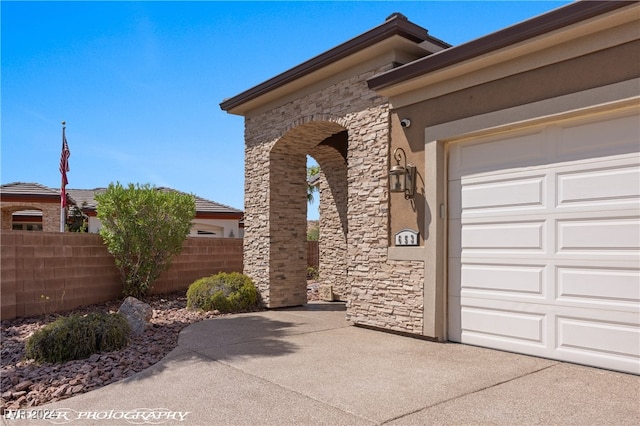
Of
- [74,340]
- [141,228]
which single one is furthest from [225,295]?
[74,340]

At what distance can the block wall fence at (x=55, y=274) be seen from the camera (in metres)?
8.38

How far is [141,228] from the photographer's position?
34.1ft

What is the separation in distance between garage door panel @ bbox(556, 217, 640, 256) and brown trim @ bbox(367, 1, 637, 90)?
221 centimetres

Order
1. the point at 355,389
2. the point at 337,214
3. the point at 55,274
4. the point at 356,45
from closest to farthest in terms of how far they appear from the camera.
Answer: the point at 355,389, the point at 356,45, the point at 55,274, the point at 337,214

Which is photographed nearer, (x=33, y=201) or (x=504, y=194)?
(x=504, y=194)

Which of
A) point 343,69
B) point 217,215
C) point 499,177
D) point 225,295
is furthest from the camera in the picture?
point 217,215

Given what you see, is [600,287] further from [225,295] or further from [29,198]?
[29,198]

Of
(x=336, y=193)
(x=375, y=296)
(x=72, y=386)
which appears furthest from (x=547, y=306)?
(x=336, y=193)

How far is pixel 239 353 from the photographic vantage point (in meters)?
5.79

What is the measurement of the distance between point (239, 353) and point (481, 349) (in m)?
3.19

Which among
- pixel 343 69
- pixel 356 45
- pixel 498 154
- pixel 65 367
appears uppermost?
pixel 356 45

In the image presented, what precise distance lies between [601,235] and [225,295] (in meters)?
7.04

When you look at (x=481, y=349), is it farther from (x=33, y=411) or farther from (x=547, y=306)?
(x=33, y=411)

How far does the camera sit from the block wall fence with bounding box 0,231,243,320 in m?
8.38
